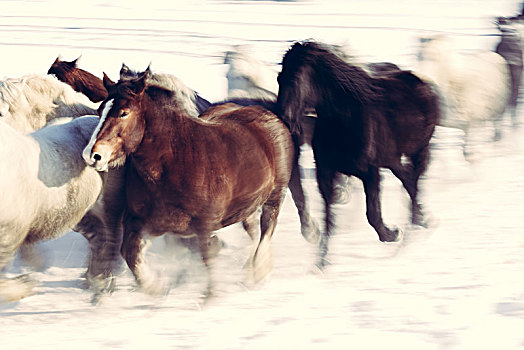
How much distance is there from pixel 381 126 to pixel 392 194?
208 cm

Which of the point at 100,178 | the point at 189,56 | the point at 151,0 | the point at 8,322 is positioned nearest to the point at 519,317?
the point at 100,178

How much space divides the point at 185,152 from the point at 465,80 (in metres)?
4.32

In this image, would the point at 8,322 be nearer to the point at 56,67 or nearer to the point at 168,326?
the point at 168,326

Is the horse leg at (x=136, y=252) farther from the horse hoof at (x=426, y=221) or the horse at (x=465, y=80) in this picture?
the horse at (x=465, y=80)

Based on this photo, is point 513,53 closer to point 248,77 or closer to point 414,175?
point 414,175

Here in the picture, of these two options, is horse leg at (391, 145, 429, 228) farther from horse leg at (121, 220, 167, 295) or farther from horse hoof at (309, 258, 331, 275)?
horse leg at (121, 220, 167, 295)

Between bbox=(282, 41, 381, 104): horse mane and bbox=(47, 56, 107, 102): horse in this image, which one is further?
bbox=(47, 56, 107, 102): horse

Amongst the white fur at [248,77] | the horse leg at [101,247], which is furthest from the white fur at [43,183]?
the white fur at [248,77]

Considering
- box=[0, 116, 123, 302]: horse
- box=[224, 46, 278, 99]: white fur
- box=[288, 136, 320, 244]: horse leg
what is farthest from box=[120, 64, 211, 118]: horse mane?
box=[224, 46, 278, 99]: white fur

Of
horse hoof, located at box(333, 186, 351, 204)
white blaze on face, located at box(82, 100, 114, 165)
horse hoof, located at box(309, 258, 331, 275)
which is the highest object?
white blaze on face, located at box(82, 100, 114, 165)

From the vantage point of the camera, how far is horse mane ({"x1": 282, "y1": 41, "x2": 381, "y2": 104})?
5707mm

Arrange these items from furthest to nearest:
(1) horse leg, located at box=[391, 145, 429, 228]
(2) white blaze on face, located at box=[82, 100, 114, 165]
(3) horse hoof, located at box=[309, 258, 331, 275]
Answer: (1) horse leg, located at box=[391, 145, 429, 228], (3) horse hoof, located at box=[309, 258, 331, 275], (2) white blaze on face, located at box=[82, 100, 114, 165]

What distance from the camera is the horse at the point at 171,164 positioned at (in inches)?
184

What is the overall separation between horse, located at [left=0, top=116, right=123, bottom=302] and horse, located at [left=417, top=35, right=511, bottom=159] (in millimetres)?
3543
